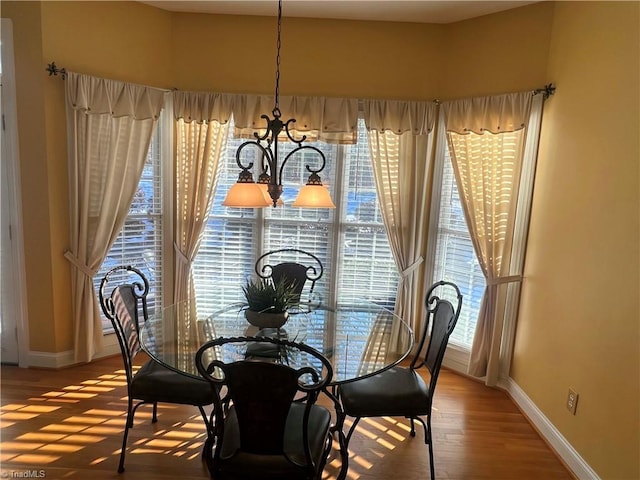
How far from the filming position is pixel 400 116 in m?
3.27

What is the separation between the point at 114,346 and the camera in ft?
11.3

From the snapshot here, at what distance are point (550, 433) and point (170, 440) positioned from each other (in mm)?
2361

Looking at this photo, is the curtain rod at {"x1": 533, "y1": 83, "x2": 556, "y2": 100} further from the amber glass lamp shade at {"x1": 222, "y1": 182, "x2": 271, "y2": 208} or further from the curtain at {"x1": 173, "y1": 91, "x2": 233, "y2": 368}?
the curtain at {"x1": 173, "y1": 91, "x2": 233, "y2": 368}

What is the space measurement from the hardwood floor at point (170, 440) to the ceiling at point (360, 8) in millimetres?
2904

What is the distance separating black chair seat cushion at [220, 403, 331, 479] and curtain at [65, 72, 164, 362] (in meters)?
1.97

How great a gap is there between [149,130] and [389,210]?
2.08 meters

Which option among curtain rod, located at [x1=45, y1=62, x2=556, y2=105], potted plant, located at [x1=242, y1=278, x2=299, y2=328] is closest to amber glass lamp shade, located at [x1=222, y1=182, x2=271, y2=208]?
potted plant, located at [x1=242, y1=278, x2=299, y2=328]

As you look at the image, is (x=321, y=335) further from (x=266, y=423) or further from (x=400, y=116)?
(x=400, y=116)

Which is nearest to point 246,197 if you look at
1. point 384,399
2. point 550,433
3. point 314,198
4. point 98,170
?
point 314,198

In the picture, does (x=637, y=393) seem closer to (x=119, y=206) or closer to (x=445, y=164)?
(x=445, y=164)

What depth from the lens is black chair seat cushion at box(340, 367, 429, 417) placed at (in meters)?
2.06

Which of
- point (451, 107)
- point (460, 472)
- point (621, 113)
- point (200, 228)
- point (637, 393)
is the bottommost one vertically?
point (460, 472)

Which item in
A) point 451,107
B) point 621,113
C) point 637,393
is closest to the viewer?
point 637,393

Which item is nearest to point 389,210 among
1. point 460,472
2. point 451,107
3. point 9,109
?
point 451,107
